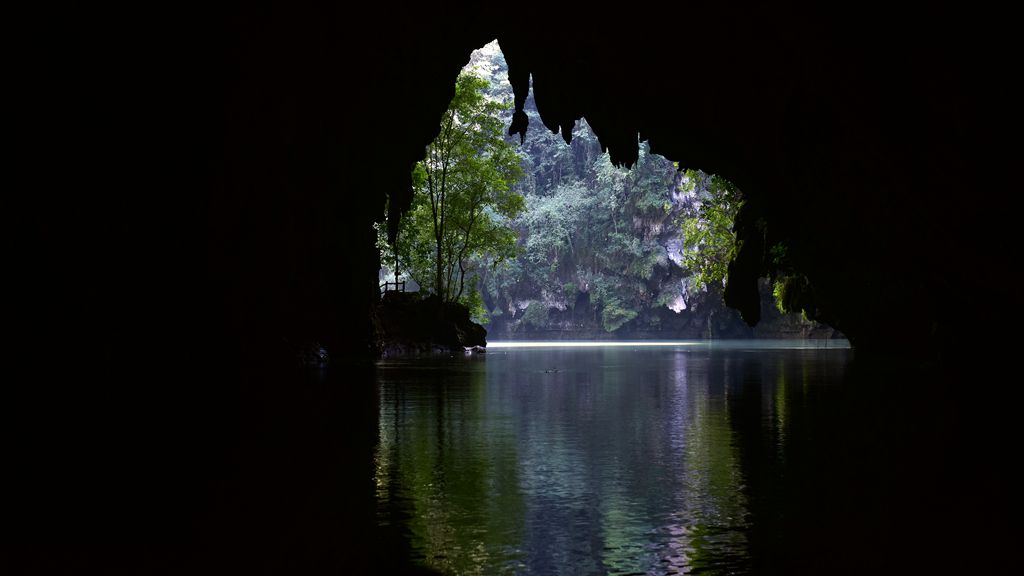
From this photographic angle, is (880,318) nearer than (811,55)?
No

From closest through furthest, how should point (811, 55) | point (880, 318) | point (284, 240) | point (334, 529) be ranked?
point (334, 529) → point (811, 55) → point (284, 240) → point (880, 318)

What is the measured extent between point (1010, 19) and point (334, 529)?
31.8ft

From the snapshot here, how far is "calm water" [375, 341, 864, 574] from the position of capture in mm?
5016

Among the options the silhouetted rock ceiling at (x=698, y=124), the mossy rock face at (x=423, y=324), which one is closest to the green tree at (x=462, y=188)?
the mossy rock face at (x=423, y=324)

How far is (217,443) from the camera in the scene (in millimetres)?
9773

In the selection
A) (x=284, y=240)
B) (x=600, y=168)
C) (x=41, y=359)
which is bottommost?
(x=41, y=359)

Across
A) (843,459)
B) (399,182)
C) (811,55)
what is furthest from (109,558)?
(399,182)

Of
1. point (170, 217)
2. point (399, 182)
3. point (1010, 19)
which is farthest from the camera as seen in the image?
point (399, 182)

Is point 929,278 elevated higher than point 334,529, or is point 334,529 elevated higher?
point 929,278

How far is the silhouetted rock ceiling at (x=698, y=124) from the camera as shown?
41.9 feet

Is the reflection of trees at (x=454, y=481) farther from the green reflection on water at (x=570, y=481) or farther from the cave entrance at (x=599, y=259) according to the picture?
the cave entrance at (x=599, y=259)

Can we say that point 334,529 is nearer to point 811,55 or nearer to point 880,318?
point 811,55

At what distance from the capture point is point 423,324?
46344 millimetres

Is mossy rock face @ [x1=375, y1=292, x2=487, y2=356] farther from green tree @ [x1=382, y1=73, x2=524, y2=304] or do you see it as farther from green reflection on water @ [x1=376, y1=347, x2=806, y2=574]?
green reflection on water @ [x1=376, y1=347, x2=806, y2=574]
